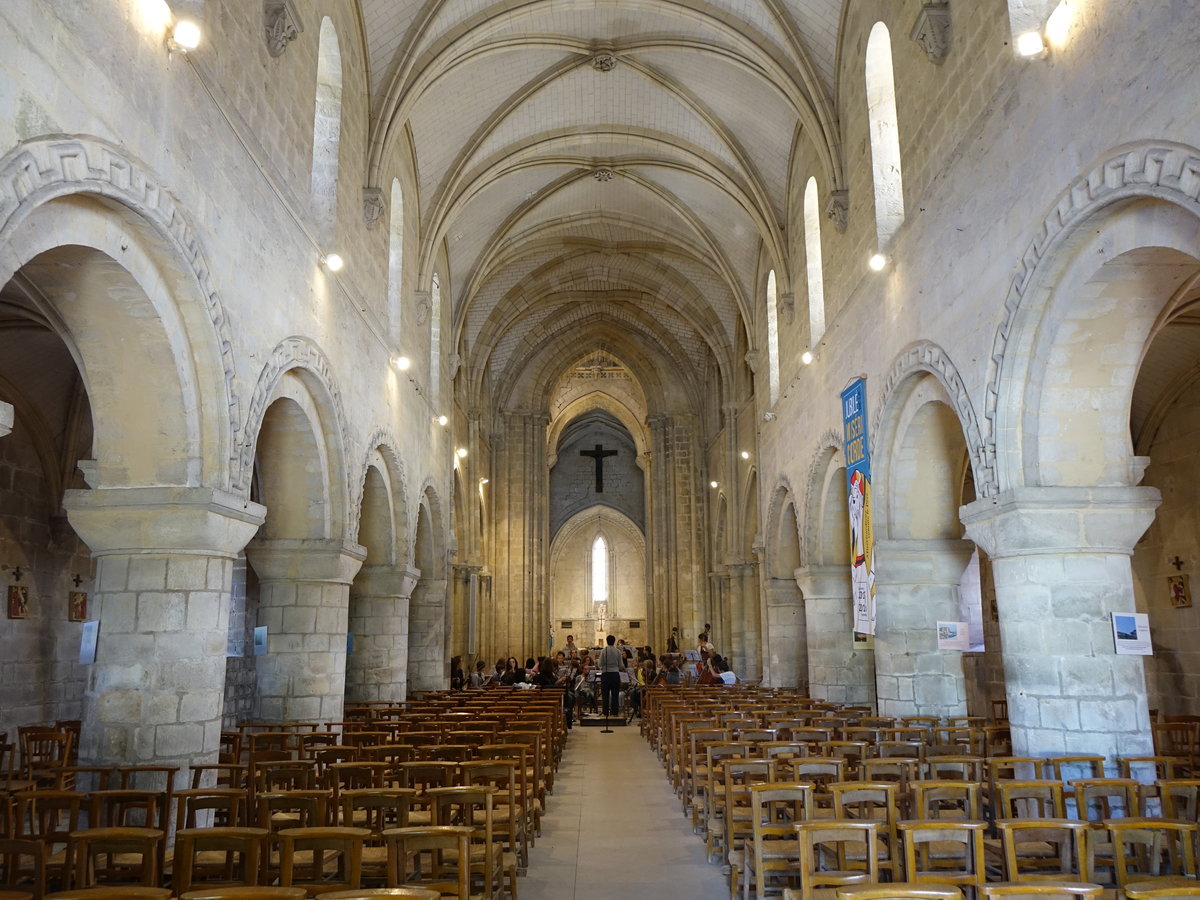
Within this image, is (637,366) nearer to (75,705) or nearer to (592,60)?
(592,60)

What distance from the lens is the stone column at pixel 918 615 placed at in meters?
11.5

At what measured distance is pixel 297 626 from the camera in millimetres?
11758

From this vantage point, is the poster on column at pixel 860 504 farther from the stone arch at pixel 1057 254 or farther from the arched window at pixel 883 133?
the stone arch at pixel 1057 254

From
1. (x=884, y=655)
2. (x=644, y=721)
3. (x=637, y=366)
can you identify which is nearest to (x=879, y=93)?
(x=884, y=655)

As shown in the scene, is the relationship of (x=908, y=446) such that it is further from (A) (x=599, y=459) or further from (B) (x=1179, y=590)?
(A) (x=599, y=459)

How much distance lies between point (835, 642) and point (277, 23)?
11878mm

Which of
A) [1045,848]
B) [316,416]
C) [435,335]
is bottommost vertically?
[1045,848]

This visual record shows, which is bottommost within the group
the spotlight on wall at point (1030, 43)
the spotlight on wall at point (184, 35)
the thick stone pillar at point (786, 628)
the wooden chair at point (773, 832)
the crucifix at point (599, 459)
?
the wooden chair at point (773, 832)

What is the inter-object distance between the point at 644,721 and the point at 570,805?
7.45 metres

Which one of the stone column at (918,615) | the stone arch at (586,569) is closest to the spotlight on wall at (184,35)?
the stone column at (918,615)

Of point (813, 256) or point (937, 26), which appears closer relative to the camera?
point (937, 26)

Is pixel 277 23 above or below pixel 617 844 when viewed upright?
above

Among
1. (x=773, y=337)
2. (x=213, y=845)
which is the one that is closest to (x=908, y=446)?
(x=213, y=845)

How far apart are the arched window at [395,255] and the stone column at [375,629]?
3979mm
